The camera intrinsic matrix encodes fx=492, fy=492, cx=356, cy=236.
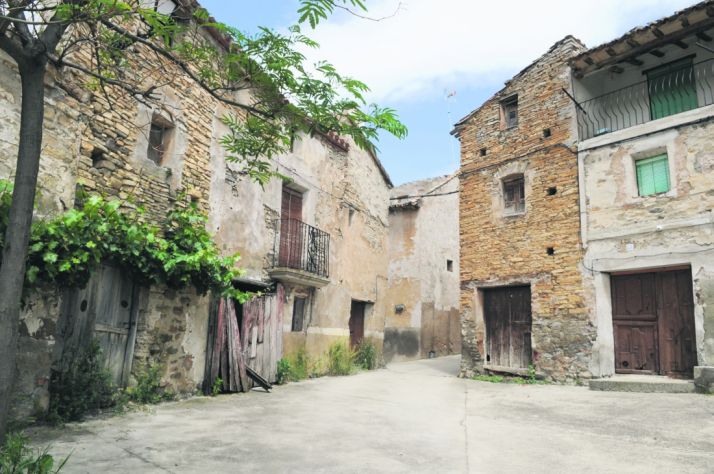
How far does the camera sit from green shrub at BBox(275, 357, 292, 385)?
1037 cm

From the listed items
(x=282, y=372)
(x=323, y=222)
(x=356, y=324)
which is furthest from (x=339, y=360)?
(x=323, y=222)

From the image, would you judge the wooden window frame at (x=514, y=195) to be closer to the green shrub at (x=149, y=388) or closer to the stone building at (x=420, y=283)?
the stone building at (x=420, y=283)

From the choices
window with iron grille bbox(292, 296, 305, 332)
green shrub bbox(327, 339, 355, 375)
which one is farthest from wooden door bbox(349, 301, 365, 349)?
window with iron grille bbox(292, 296, 305, 332)

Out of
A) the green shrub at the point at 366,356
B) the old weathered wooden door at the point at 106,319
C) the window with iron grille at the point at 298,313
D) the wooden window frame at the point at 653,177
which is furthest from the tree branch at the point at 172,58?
the green shrub at the point at 366,356

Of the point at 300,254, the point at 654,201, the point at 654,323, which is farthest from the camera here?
the point at 300,254

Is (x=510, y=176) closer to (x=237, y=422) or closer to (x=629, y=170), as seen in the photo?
(x=629, y=170)

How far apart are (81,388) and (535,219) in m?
9.63

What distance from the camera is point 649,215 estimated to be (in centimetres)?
960

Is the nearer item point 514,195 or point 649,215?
point 649,215

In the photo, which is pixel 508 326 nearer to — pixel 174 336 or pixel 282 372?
pixel 282 372

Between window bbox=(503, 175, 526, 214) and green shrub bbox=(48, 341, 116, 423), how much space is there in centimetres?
950

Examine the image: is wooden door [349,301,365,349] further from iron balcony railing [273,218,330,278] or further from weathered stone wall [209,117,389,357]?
iron balcony railing [273,218,330,278]

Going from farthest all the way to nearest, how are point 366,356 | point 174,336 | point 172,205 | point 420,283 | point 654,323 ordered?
point 420,283 → point 366,356 → point 654,323 → point 172,205 → point 174,336

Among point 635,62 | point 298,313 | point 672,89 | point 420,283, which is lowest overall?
point 298,313
